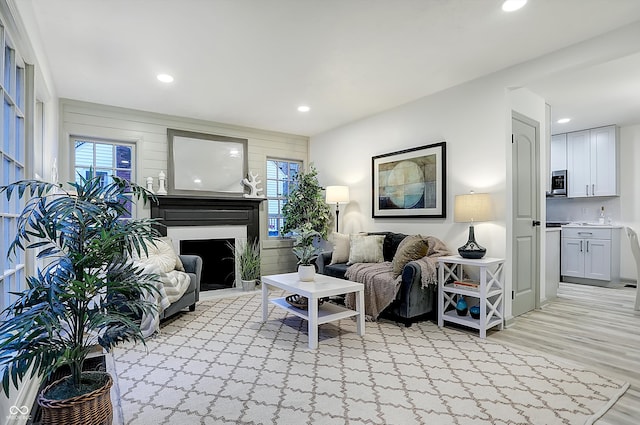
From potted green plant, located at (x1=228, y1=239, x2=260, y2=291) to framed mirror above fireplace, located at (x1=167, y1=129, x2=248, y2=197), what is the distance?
855 mm

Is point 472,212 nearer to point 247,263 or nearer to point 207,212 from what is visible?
point 247,263

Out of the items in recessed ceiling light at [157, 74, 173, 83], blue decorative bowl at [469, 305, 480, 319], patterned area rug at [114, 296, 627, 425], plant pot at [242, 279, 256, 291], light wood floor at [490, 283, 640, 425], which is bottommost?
light wood floor at [490, 283, 640, 425]

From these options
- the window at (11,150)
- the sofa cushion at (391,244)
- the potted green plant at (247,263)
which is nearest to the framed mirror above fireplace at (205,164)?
the potted green plant at (247,263)

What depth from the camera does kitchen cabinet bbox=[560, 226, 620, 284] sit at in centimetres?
557

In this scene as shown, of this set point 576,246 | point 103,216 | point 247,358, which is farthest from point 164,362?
point 576,246

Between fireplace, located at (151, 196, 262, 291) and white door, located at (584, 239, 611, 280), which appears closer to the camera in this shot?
fireplace, located at (151, 196, 262, 291)

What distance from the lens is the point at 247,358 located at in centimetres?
276

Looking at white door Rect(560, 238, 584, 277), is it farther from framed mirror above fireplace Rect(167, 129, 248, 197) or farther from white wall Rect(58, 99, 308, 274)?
framed mirror above fireplace Rect(167, 129, 248, 197)

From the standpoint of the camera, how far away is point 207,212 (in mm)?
5273

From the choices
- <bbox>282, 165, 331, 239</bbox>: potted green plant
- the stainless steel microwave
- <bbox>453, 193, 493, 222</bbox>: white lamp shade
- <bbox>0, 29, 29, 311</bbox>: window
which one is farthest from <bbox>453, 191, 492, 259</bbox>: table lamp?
the stainless steel microwave

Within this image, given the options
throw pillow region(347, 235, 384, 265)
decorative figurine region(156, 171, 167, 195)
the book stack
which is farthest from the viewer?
decorative figurine region(156, 171, 167, 195)

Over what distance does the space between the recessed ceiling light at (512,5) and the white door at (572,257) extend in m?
4.95

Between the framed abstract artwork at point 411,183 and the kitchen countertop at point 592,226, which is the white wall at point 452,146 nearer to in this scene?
the framed abstract artwork at point 411,183

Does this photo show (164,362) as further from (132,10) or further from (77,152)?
(77,152)
